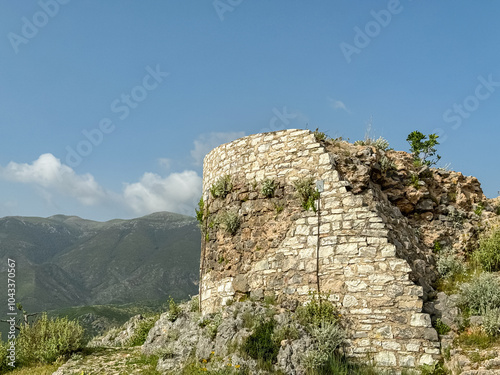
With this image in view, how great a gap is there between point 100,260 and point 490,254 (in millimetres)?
97532

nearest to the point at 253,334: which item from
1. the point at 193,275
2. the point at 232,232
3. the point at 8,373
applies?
the point at 232,232

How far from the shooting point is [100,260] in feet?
316

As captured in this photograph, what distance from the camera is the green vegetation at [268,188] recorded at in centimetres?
1055

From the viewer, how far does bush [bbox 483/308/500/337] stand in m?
7.83

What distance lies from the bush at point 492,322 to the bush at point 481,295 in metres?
0.14

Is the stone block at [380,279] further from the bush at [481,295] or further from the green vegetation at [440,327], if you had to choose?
the bush at [481,295]

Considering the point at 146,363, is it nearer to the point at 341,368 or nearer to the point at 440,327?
the point at 341,368

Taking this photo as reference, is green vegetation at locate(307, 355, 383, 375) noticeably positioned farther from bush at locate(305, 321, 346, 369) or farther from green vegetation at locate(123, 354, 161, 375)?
green vegetation at locate(123, 354, 161, 375)

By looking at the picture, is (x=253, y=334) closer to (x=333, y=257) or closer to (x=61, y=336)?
(x=333, y=257)

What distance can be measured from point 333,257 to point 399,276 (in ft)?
4.81

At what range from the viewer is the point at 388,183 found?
10.8 metres

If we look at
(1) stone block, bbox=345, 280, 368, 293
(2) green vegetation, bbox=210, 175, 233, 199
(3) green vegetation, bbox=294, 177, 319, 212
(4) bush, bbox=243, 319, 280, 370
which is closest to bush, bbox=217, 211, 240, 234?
(2) green vegetation, bbox=210, 175, 233, 199

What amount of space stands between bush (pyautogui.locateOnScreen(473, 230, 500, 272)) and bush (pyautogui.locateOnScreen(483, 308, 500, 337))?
6.62ft

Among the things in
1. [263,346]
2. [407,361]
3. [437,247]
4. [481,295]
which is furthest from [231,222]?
[481,295]
